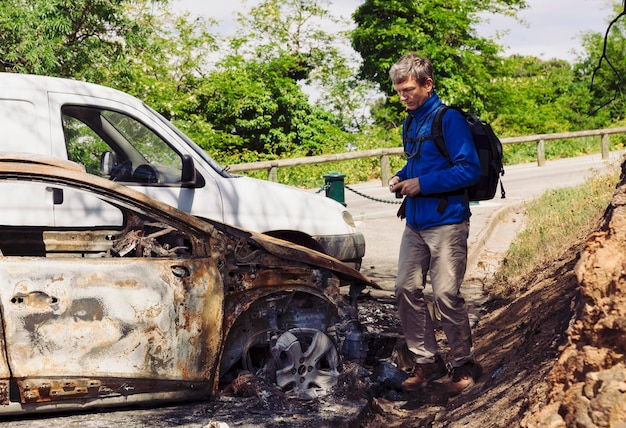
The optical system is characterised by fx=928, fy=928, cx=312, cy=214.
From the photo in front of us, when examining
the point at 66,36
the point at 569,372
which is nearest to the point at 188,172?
the point at 569,372

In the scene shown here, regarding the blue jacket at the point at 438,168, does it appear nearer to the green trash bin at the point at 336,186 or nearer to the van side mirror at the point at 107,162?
the van side mirror at the point at 107,162

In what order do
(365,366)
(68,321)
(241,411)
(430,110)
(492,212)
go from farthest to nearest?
1. (492,212)
2. (365,366)
3. (430,110)
4. (241,411)
5. (68,321)

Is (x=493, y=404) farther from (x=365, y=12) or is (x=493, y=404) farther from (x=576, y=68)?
(x=576, y=68)

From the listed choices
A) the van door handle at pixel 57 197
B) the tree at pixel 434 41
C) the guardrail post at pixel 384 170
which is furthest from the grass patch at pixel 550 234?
the tree at pixel 434 41

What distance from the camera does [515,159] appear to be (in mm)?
31844

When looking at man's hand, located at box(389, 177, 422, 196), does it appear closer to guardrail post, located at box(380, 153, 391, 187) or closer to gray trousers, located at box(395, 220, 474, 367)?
gray trousers, located at box(395, 220, 474, 367)

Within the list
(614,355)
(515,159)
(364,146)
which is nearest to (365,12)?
(364,146)

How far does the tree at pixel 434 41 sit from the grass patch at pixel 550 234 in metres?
22.9

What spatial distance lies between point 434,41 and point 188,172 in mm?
31929

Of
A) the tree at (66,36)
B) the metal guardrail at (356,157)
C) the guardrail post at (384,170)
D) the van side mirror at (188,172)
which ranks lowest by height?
the guardrail post at (384,170)

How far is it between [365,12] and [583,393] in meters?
36.2

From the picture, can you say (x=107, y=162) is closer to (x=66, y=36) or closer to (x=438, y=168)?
(x=438, y=168)

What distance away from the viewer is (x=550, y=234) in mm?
11305

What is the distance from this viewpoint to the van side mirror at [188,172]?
692 centimetres
